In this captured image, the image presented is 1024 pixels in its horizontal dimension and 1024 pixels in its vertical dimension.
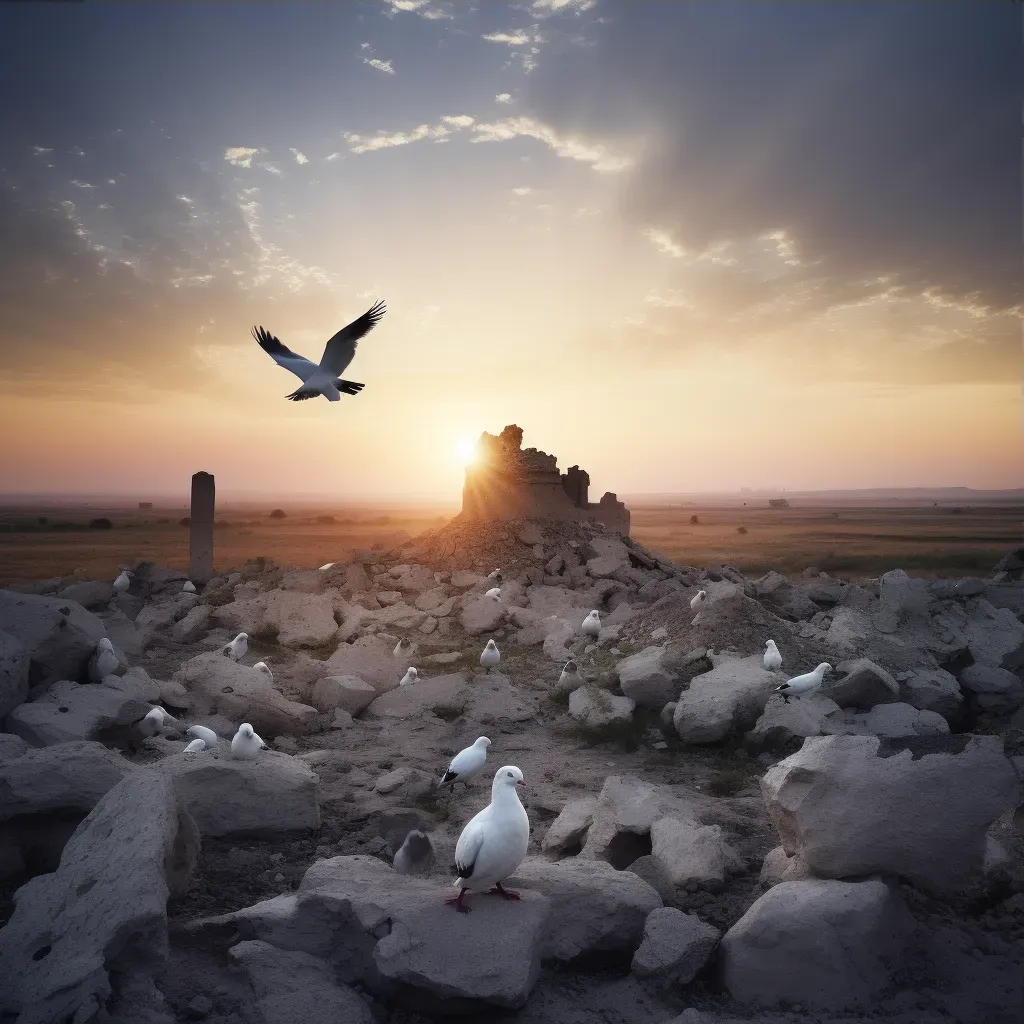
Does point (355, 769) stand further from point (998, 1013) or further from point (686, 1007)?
point (998, 1013)

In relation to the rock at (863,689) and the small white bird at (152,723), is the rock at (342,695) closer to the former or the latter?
the small white bird at (152,723)

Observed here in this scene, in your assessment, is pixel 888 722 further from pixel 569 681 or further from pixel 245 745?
pixel 245 745

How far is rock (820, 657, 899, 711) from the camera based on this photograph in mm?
10164

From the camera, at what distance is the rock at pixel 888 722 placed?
948 cm

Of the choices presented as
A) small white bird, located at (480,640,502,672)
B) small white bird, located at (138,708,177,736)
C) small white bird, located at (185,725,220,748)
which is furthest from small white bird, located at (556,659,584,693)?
small white bird, located at (138,708,177,736)

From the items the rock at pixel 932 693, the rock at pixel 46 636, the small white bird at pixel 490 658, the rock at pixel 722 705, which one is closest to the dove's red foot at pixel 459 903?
the rock at pixel 722 705

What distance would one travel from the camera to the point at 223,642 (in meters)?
16.2

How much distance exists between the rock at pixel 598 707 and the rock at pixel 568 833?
11.8 ft

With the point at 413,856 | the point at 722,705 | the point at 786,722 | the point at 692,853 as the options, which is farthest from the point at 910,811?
the point at 722,705

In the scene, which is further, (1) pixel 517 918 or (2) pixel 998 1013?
(1) pixel 517 918

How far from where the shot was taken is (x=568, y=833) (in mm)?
6859

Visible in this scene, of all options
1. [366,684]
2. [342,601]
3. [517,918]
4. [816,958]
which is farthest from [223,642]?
[816,958]

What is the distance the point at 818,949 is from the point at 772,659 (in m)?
6.53

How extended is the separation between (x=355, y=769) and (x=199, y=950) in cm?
437
